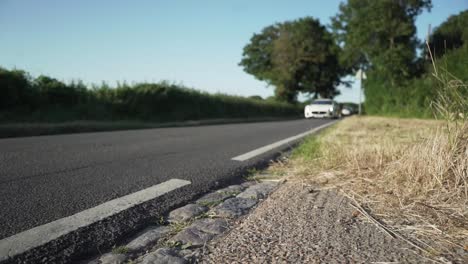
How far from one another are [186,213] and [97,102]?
1312cm

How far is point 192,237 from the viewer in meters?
1.54

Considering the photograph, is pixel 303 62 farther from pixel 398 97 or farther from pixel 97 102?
pixel 97 102

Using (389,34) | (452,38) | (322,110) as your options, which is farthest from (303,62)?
→ (452,38)

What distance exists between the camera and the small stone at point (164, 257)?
4.19ft

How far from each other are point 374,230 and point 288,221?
412mm

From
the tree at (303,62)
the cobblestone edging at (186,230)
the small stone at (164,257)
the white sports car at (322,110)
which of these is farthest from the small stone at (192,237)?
the tree at (303,62)

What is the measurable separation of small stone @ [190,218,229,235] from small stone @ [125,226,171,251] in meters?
0.16

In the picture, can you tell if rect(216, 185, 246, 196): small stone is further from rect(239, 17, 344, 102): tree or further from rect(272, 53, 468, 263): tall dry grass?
rect(239, 17, 344, 102): tree

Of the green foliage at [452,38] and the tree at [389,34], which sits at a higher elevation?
the tree at [389,34]

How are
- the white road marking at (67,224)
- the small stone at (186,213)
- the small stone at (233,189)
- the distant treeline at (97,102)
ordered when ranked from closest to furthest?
the white road marking at (67,224), the small stone at (186,213), the small stone at (233,189), the distant treeline at (97,102)

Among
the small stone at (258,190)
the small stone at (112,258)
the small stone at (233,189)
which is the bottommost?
the small stone at (233,189)

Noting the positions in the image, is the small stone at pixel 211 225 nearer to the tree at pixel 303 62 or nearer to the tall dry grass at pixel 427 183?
the tall dry grass at pixel 427 183

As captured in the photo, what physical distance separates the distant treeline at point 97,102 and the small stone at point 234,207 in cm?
1053

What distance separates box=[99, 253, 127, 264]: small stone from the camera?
1.31 m
